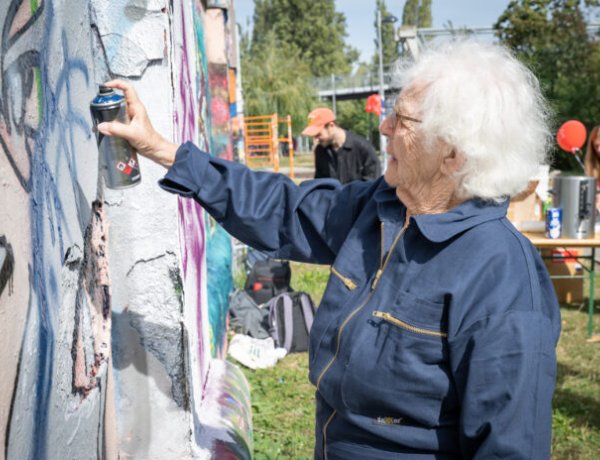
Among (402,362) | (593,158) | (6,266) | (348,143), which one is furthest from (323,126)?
(6,266)

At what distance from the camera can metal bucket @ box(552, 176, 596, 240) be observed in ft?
16.4

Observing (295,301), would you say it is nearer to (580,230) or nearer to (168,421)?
(580,230)

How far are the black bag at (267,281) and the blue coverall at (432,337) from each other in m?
4.31

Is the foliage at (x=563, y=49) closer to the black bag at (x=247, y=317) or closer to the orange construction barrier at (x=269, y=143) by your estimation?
the orange construction barrier at (x=269, y=143)

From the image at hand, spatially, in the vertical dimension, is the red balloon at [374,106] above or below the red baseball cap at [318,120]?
above

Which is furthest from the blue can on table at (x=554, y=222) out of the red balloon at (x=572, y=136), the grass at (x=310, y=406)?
the red balloon at (x=572, y=136)

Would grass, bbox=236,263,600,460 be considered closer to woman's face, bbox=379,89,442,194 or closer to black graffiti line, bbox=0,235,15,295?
woman's face, bbox=379,89,442,194

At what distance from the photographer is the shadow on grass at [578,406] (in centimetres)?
423

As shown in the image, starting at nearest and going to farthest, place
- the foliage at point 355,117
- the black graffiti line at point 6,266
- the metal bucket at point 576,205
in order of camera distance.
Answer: the black graffiti line at point 6,266, the metal bucket at point 576,205, the foliage at point 355,117

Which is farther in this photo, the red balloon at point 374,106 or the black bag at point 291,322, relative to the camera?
the red balloon at point 374,106

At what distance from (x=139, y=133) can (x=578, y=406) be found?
12.3 ft

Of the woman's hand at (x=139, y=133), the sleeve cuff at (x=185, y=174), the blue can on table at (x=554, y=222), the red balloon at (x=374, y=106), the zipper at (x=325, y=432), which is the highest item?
the red balloon at (x=374, y=106)

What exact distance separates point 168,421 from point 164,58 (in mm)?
1347

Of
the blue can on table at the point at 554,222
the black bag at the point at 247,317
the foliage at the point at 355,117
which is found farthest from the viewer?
the foliage at the point at 355,117
